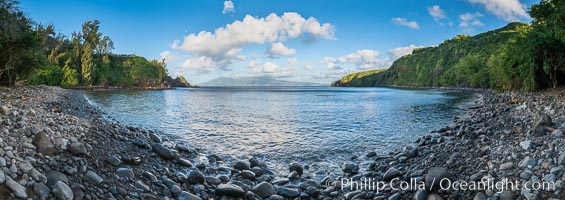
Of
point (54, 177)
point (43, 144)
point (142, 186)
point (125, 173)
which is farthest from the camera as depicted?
point (125, 173)

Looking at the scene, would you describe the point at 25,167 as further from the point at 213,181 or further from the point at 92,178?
the point at 213,181

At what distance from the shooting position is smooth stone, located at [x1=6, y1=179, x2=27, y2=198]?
512 centimetres

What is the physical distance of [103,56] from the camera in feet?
432

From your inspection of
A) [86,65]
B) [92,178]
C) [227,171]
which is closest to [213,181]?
[227,171]

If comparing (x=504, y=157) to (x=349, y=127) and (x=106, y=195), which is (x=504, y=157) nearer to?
(x=106, y=195)

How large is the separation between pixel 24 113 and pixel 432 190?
42.2ft

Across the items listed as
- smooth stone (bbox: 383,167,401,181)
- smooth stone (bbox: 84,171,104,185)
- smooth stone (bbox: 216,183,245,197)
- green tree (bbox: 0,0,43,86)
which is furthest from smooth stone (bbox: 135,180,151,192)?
green tree (bbox: 0,0,43,86)

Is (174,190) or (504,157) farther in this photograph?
(504,157)

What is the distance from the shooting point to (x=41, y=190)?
549 cm

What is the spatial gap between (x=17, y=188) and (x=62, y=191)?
0.67m

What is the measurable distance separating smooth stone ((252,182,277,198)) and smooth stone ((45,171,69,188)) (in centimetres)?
435


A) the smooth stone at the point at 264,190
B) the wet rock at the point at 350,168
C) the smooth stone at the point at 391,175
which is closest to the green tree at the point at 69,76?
the smooth stone at the point at 264,190

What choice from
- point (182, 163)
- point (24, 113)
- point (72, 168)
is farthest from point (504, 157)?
point (24, 113)

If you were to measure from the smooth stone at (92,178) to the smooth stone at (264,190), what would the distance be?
373 cm
